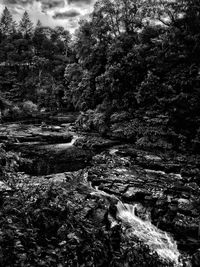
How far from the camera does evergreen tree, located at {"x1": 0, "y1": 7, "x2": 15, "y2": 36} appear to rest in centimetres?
6412

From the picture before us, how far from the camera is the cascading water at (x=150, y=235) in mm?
6256

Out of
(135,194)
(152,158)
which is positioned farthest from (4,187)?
(152,158)

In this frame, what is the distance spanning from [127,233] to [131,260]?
1.27 metres

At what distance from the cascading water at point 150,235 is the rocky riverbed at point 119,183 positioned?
17 cm

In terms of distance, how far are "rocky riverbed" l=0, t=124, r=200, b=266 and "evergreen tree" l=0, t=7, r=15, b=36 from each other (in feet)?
189

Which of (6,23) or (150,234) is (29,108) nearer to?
(150,234)

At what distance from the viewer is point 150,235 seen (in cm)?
Answer: 688

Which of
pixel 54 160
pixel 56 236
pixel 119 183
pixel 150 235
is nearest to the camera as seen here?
pixel 56 236

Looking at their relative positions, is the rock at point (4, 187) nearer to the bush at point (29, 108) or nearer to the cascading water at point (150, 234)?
the cascading water at point (150, 234)

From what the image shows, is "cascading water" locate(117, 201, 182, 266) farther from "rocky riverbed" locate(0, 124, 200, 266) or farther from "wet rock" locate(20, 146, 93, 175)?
"wet rock" locate(20, 146, 93, 175)

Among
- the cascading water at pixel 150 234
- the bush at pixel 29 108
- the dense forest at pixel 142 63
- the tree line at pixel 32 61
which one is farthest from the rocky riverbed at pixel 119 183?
the tree line at pixel 32 61

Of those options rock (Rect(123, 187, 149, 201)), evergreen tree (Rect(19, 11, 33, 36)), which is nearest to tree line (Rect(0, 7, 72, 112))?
evergreen tree (Rect(19, 11, 33, 36))

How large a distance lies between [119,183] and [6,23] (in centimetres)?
7085

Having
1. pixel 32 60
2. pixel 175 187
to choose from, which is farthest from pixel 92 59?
pixel 32 60
